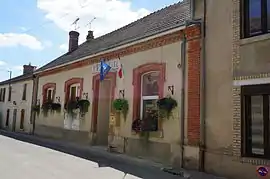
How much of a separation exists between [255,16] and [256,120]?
277 cm

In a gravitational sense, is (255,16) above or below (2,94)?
above

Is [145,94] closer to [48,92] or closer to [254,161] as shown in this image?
[254,161]

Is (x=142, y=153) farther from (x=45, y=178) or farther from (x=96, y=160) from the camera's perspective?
(x=45, y=178)

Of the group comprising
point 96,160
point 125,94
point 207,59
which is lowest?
point 96,160

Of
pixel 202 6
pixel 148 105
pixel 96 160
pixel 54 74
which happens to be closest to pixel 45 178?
pixel 96 160

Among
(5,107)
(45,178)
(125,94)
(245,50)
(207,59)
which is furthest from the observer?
(5,107)

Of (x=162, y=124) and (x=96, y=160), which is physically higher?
(x=162, y=124)

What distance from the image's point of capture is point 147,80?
12.7 meters

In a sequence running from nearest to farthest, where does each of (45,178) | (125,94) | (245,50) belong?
(45,178)
(245,50)
(125,94)

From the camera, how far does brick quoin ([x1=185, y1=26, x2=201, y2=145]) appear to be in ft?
32.3

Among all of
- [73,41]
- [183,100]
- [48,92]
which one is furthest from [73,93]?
[183,100]

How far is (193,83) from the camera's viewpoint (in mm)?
10125

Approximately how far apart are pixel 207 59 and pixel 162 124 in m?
2.88

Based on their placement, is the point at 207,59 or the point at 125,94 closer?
the point at 207,59
